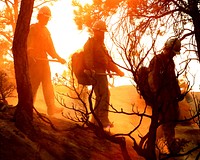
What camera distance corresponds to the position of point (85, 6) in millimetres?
8922

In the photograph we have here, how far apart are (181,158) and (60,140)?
209cm

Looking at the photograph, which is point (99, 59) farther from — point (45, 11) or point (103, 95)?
point (45, 11)

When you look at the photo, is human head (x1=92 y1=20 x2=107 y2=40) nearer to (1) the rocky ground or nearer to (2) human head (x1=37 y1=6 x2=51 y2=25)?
(2) human head (x1=37 y1=6 x2=51 y2=25)

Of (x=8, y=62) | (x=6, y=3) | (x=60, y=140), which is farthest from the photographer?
(x=8, y=62)

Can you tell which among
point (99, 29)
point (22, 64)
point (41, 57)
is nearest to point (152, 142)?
point (22, 64)

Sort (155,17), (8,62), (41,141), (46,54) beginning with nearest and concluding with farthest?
(41,141) → (46,54) → (155,17) → (8,62)

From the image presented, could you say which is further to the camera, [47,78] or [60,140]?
[47,78]

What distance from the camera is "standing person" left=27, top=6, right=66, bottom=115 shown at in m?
5.89

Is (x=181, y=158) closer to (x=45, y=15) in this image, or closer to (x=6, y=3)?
(x=45, y=15)

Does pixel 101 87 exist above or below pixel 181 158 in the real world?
above

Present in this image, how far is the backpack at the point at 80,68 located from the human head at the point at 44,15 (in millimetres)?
953

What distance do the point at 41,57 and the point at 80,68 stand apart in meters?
0.91

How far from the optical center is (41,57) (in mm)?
6012

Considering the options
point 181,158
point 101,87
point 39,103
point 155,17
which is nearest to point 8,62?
point 39,103
